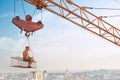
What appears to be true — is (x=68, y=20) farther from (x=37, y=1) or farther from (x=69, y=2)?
(x=37, y=1)

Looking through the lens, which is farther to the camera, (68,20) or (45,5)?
(68,20)

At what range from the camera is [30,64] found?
21688 mm

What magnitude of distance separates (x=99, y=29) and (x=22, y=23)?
11.0 m

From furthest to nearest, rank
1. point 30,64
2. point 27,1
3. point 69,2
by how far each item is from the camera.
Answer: point 69,2 < point 27,1 < point 30,64

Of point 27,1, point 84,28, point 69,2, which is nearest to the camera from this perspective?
point 27,1

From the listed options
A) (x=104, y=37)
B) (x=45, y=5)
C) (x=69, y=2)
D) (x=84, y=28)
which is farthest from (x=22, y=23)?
(x=104, y=37)

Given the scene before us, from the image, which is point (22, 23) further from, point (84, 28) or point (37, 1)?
point (84, 28)

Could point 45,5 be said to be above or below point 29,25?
above

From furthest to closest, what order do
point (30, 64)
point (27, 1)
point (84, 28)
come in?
1. point (84, 28)
2. point (27, 1)
3. point (30, 64)

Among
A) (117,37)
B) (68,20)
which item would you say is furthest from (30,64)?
(117,37)

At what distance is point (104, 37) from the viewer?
103ft

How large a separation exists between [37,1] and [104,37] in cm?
966

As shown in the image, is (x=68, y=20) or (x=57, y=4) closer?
(x=57, y=4)

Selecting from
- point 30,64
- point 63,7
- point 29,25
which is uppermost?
point 63,7
